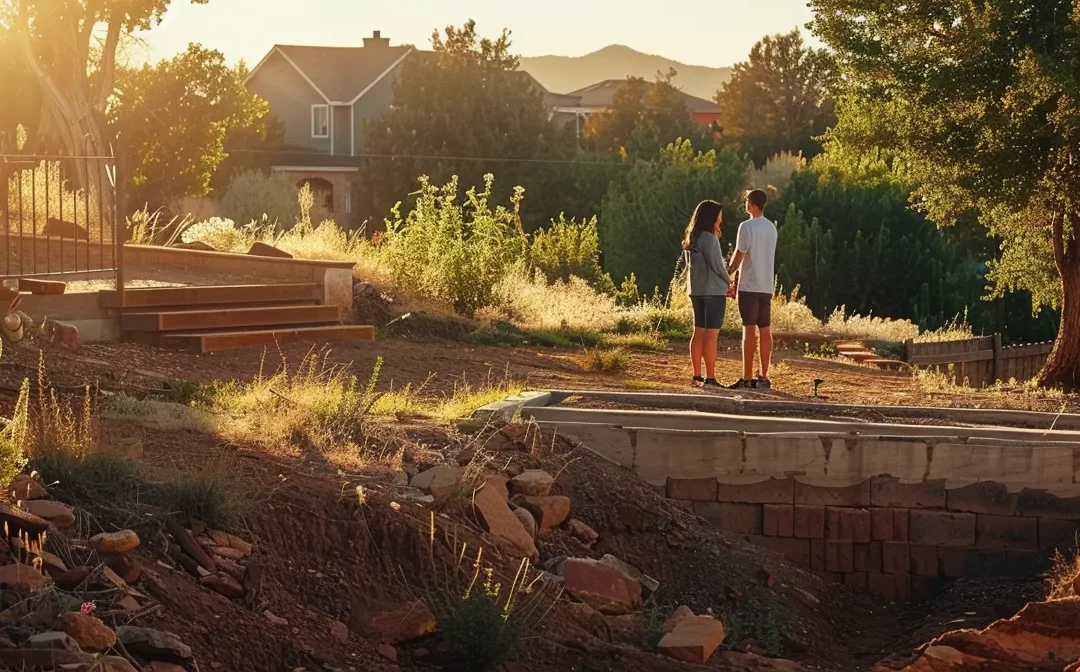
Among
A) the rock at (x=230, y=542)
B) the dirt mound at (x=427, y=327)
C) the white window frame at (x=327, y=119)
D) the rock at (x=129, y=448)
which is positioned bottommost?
the rock at (x=230, y=542)

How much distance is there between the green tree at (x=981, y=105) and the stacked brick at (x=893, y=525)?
21.2 feet

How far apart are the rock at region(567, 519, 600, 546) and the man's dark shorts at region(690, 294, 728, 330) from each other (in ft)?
12.9

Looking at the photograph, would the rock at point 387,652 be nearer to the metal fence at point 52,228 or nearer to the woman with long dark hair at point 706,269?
the woman with long dark hair at point 706,269

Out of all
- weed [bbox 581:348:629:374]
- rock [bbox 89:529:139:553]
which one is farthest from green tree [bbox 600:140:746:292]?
rock [bbox 89:529:139:553]

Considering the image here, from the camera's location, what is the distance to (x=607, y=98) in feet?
251

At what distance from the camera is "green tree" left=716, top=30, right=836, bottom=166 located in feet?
194

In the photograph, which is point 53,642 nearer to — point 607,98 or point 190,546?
point 190,546

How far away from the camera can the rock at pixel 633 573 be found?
7.84m

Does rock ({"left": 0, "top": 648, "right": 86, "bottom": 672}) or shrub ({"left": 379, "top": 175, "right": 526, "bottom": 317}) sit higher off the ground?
shrub ({"left": 379, "top": 175, "right": 526, "bottom": 317})

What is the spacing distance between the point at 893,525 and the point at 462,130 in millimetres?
36940

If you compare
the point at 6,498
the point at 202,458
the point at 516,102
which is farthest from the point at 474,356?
the point at 516,102

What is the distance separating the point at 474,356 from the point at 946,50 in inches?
236

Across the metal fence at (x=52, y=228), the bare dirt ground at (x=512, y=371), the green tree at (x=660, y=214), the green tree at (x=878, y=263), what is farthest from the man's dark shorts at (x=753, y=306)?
the green tree at (x=660, y=214)

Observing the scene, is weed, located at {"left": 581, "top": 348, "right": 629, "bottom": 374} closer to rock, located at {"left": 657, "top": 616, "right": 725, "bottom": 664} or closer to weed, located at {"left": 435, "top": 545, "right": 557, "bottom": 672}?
rock, located at {"left": 657, "top": 616, "right": 725, "bottom": 664}
